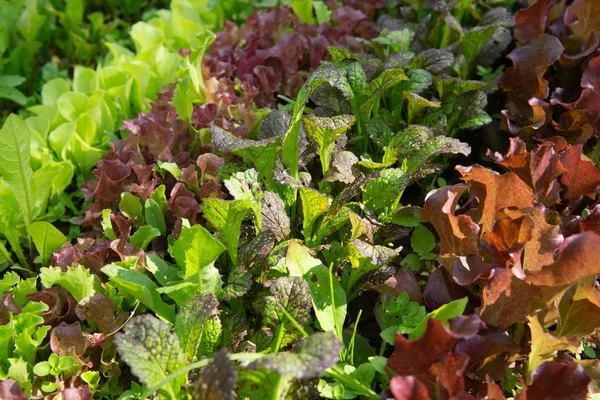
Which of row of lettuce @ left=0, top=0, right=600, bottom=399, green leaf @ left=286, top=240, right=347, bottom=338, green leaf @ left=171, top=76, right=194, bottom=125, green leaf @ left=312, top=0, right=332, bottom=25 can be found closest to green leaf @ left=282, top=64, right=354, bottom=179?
row of lettuce @ left=0, top=0, right=600, bottom=399

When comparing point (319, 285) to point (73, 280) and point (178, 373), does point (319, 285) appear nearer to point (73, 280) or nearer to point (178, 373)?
point (178, 373)

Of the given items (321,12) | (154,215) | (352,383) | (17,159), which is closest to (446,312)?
(352,383)

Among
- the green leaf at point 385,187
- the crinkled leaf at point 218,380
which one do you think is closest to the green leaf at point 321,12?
the green leaf at point 385,187

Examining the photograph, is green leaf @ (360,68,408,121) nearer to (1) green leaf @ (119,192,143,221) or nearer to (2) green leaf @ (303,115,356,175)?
(2) green leaf @ (303,115,356,175)

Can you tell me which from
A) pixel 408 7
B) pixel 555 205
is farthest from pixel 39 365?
pixel 408 7

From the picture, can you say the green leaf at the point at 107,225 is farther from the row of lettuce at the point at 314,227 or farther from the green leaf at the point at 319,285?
the green leaf at the point at 319,285
